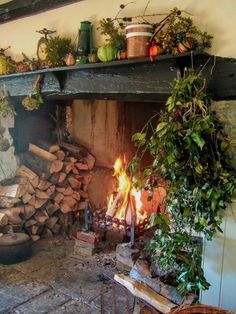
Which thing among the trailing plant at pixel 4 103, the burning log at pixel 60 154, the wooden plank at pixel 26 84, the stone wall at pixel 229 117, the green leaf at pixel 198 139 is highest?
the wooden plank at pixel 26 84

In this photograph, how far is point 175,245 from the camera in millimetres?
1810

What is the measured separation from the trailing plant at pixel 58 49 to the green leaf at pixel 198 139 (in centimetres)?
129

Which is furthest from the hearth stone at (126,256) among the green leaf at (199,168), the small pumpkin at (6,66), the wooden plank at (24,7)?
the wooden plank at (24,7)

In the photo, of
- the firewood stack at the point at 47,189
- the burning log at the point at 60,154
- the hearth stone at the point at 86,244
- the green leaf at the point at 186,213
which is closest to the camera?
the green leaf at the point at 186,213

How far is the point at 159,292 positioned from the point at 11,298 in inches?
42.2

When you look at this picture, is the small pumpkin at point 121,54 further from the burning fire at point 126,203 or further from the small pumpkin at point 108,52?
the burning fire at point 126,203

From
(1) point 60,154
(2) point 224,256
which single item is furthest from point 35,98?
(2) point 224,256

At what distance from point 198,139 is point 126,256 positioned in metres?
1.54

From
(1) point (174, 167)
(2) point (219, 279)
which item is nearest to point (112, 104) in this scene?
(1) point (174, 167)

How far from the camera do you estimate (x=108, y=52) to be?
6.85ft

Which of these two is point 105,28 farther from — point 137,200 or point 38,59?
point 137,200

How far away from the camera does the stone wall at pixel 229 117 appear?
173cm

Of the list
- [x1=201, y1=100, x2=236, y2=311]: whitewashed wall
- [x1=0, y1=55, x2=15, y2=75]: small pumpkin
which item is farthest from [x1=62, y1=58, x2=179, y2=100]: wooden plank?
[x1=0, y1=55, x2=15, y2=75]: small pumpkin

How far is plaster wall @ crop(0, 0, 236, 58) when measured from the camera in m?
1.72
